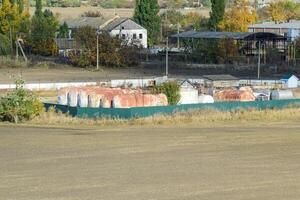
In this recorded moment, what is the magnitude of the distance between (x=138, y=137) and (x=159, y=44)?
70.9 m

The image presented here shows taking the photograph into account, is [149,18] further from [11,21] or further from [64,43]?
[11,21]

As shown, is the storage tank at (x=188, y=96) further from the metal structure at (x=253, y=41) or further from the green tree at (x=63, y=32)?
the green tree at (x=63, y=32)

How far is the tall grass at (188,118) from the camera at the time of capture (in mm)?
29500

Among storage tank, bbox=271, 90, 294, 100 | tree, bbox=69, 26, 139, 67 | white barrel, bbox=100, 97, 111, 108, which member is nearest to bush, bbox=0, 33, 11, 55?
tree, bbox=69, 26, 139, 67

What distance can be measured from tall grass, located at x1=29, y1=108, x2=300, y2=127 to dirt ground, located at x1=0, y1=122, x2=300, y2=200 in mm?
1676

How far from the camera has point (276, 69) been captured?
62312 mm

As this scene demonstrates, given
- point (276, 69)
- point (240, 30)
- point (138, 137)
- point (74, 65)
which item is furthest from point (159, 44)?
point (138, 137)

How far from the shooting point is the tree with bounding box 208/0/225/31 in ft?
266

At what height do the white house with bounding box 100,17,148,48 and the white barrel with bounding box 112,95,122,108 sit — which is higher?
the white house with bounding box 100,17,148,48

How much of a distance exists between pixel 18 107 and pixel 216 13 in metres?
56.6

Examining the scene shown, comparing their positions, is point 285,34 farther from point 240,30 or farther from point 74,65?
point 74,65

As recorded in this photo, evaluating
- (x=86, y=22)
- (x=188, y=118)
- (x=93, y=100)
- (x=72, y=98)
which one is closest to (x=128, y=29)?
(x=86, y=22)

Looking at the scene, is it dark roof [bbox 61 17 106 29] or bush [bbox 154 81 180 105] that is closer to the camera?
bush [bbox 154 81 180 105]

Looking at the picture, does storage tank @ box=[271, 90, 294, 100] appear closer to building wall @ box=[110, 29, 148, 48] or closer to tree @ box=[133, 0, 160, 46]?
building wall @ box=[110, 29, 148, 48]
